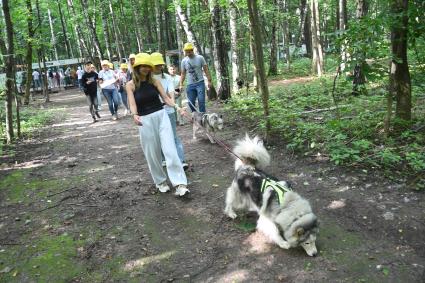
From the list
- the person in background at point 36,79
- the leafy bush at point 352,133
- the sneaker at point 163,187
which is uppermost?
the person in background at point 36,79

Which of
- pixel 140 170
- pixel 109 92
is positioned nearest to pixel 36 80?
pixel 109 92

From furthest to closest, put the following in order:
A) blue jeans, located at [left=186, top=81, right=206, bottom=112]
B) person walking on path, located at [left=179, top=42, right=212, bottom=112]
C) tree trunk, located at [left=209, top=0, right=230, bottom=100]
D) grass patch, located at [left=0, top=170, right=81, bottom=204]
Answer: tree trunk, located at [left=209, top=0, right=230, bottom=100], blue jeans, located at [left=186, top=81, right=206, bottom=112], person walking on path, located at [left=179, top=42, right=212, bottom=112], grass patch, located at [left=0, top=170, right=81, bottom=204]

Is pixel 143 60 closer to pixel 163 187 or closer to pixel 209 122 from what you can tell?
pixel 163 187

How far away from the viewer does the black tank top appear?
533 centimetres

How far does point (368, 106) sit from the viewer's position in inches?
326

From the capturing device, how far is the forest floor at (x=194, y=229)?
12.3 ft

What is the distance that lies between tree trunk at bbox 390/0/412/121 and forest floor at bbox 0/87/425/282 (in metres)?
1.56

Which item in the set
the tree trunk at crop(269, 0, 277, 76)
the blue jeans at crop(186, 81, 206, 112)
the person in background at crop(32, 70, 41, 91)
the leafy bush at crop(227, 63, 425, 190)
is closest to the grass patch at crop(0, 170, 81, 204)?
the blue jeans at crop(186, 81, 206, 112)

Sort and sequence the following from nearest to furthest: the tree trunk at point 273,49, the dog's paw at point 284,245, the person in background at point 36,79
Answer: the dog's paw at point 284,245 → the tree trunk at point 273,49 → the person in background at point 36,79

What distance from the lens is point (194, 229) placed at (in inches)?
184

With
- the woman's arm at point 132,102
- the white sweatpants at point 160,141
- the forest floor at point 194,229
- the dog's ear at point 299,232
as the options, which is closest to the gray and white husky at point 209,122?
the forest floor at point 194,229

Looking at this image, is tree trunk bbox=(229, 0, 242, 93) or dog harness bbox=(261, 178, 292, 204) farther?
tree trunk bbox=(229, 0, 242, 93)

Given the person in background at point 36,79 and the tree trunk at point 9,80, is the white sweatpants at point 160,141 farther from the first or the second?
the person in background at point 36,79

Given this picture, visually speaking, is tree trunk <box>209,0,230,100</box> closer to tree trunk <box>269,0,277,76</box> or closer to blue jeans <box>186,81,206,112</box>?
blue jeans <box>186,81,206,112</box>
